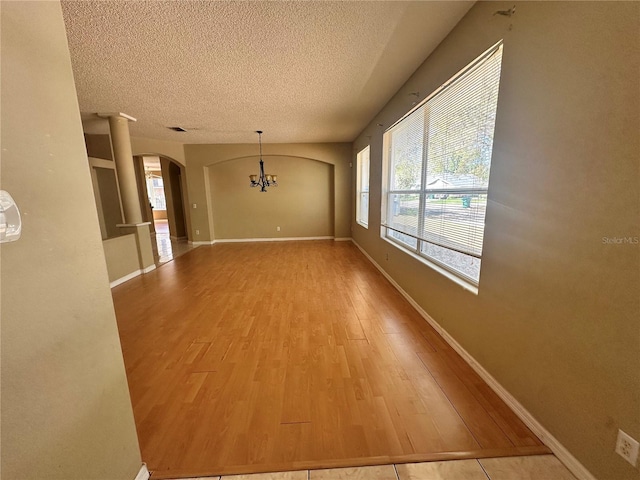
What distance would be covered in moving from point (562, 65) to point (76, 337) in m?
2.40

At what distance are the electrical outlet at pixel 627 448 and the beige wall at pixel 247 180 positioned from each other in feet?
20.8

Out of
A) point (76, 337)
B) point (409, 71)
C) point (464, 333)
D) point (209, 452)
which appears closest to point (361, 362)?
point (464, 333)

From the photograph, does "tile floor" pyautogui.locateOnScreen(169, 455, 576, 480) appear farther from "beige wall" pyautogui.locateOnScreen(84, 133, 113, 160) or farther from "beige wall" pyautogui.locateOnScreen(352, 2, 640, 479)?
"beige wall" pyautogui.locateOnScreen(84, 133, 113, 160)

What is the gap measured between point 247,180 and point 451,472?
716 cm

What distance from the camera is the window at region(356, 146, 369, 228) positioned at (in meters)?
5.68

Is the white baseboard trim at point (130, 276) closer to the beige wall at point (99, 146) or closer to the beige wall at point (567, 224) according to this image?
the beige wall at point (99, 146)

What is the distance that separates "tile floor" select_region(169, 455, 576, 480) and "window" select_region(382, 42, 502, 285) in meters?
1.11

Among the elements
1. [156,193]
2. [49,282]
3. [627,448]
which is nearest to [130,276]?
[49,282]

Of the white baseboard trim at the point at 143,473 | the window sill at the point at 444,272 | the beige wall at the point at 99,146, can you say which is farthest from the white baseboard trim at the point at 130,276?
the window sill at the point at 444,272

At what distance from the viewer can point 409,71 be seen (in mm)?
2756

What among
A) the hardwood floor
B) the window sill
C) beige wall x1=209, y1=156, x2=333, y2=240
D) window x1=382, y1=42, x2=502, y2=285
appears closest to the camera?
the hardwood floor

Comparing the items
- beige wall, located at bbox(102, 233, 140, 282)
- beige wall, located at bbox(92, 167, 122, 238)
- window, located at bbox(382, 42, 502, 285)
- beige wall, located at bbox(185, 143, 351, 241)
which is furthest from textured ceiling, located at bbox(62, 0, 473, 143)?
beige wall, located at bbox(185, 143, 351, 241)

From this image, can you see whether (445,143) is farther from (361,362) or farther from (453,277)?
(361,362)

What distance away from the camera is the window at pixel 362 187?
5.68m
